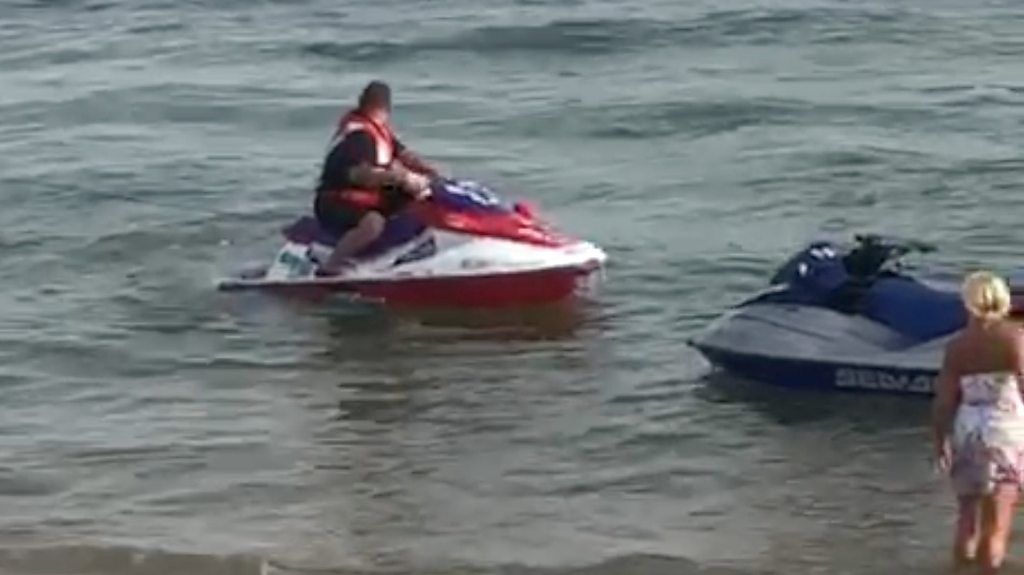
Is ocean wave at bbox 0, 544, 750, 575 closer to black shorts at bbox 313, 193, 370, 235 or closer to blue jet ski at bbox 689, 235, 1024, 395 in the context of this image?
blue jet ski at bbox 689, 235, 1024, 395

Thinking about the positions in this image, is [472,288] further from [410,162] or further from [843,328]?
[843,328]

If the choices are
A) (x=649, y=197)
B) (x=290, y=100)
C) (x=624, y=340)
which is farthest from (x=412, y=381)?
(x=290, y=100)

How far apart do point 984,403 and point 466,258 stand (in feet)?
18.5

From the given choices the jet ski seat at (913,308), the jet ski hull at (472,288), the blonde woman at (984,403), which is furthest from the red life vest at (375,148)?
the blonde woman at (984,403)

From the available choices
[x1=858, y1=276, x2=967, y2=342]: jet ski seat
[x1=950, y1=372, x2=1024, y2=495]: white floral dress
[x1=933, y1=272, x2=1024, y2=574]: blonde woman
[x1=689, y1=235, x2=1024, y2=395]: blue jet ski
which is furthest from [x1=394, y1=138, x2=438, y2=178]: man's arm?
[x1=950, y1=372, x2=1024, y2=495]: white floral dress

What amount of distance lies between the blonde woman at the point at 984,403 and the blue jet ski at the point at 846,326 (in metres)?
2.45

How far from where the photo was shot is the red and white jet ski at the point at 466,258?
14.4m

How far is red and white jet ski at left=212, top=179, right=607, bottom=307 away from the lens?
1438cm

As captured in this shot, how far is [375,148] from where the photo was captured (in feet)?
47.2

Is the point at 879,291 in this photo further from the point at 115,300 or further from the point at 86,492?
the point at 115,300

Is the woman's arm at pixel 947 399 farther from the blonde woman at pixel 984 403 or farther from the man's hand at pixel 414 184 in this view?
the man's hand at pixel 414 184

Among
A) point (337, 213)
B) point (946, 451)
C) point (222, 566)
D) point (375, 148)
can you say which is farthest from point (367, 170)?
point (946, 451)

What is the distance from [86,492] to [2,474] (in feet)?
1.76

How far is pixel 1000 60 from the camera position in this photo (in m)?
22.8
